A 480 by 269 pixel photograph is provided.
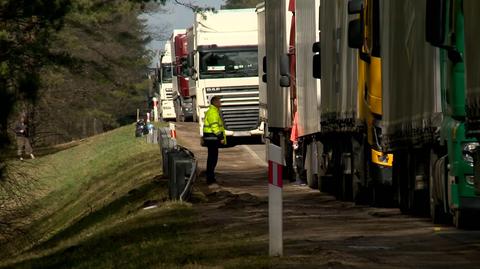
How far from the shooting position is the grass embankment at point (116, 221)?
1581cm

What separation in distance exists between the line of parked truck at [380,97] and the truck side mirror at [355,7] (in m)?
0.01

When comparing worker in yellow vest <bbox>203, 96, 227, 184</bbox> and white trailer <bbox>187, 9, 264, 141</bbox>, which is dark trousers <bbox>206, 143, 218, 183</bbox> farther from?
white trailer <bbox>187, 9, 264, 141</bbox>

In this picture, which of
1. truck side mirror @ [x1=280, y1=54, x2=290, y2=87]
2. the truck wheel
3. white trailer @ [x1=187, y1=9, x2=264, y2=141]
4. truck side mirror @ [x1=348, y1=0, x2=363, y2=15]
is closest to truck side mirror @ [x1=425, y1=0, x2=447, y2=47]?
the truck wheel

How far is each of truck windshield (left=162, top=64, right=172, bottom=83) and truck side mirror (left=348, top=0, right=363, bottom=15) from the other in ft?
182

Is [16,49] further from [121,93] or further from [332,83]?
[121,93]

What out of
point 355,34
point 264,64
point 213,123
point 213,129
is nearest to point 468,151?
point 355,34

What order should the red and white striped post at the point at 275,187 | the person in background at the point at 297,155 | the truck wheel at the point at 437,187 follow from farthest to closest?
the person in background at the point at 297,155
the truck wheel at the point at 437,187
the red and white striped post at the point at 275,187

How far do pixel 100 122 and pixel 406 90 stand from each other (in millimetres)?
98463

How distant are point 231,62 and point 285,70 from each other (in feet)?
51.1

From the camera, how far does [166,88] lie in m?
77.0

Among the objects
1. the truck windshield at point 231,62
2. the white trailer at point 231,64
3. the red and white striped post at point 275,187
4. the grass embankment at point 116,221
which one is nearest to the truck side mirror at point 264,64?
the grass embankment at point 116,221

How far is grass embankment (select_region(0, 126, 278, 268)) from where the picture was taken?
15812 millimetres

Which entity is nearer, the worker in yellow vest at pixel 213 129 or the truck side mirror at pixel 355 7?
the truck side mirror at pixel 355 7

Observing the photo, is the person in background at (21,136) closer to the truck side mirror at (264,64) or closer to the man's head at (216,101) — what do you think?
the man's head at (216,101)
